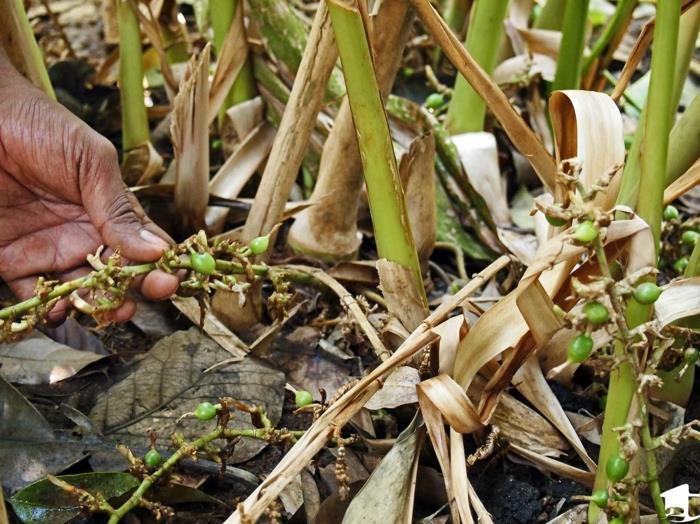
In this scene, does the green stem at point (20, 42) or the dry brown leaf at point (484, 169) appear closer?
the green stem at point (20, 42)

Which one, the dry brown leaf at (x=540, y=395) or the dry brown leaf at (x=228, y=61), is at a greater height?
the dry brown leaf at (x=228, y=61)

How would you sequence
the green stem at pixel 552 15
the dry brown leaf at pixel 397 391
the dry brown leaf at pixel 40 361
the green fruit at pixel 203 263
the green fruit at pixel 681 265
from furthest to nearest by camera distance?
the green stem at pixel 552 15
the green fruit at pixel 681 265
the dry brown leaf at pixel 40 361
the dry brown leaf at pixel 397 391
the green fruit at pixel 203 263

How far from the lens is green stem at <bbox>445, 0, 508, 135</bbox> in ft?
3.90

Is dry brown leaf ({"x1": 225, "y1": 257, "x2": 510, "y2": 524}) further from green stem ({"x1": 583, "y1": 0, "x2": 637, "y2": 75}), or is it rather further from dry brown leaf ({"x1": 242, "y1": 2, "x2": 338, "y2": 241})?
green stem ({"x1": 583, "y1": 0, "x2": 637, "y2": 75})

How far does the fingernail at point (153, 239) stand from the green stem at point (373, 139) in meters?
0.24


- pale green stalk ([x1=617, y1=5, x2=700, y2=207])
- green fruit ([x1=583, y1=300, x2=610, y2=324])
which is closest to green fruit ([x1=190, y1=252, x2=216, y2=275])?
green fruit ([x1=583, y1=300, x2=610, y2=324])

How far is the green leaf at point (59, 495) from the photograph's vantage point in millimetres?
764

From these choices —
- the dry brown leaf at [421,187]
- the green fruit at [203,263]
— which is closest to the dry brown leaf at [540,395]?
the dry brown leaf at [421,187]

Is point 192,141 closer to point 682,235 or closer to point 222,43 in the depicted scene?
point 222,43

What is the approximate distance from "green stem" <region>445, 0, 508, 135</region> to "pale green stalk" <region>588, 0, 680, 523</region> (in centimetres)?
43

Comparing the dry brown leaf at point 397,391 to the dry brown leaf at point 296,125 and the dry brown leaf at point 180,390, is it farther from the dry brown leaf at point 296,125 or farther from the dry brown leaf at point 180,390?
the dry brown leaf at point 296,125

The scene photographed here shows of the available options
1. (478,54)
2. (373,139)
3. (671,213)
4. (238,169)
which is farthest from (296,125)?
(671,213)

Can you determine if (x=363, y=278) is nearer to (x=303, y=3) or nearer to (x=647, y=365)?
(x=647, y=365)

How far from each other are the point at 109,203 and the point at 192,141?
0.19m
